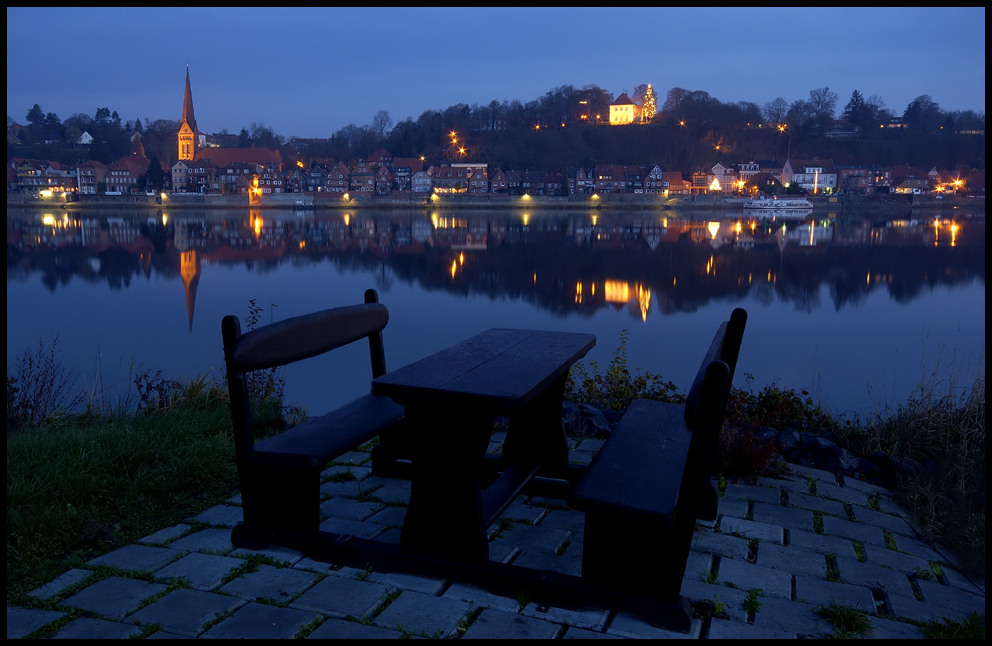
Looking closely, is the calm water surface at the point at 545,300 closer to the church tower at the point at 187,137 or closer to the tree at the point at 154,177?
the tree at the point at 154,177

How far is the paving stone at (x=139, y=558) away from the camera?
3094 millimetres

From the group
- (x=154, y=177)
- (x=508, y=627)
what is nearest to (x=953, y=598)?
(x=508, y=627)

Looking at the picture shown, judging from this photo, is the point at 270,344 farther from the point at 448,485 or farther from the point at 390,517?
the point at 390,517

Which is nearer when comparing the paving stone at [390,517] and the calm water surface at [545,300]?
the paving stone at [390,517]

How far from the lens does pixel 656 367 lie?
10.4 meters

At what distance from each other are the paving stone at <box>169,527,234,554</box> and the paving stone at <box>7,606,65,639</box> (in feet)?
2.05

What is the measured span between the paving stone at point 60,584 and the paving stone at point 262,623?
2.42 ft

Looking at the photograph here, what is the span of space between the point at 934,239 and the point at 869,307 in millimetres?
24267

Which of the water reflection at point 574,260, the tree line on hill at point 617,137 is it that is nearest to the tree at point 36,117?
the tree line on hill at point 617,137

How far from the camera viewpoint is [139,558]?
10.4 ft

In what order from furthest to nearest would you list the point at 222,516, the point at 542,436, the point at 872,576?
1. the point at 542,436
2. the point at 222,516
3. the point at 872,576

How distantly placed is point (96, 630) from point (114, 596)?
250 mm

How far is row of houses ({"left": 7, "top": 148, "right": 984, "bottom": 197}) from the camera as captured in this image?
93.0 metres

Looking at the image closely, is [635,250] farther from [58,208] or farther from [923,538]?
[58,208]
